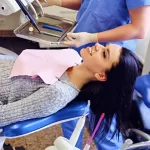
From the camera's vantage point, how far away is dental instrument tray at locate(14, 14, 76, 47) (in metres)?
1.35

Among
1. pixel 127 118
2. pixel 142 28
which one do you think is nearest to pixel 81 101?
pixel 127 118

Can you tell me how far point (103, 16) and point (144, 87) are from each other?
42 centimetres

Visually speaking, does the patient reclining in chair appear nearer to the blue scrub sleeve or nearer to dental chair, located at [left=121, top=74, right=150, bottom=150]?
dental chair, located at [left=121, top=74, right=150, bottom=150]

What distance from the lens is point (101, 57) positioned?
1.17 m

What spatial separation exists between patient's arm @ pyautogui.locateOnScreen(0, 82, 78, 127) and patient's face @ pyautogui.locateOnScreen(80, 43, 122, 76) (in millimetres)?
150

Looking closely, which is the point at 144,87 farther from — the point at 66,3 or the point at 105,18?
the point at 66,3

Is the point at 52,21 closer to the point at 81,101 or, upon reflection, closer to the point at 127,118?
the point at 81,101

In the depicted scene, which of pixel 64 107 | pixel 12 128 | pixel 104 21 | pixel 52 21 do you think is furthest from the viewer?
pixel 52 21

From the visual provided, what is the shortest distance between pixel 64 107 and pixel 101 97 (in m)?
0.15

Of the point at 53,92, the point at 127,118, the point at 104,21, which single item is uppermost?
the point at 104,21

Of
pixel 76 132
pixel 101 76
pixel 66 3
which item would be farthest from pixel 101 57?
pixel 66 3

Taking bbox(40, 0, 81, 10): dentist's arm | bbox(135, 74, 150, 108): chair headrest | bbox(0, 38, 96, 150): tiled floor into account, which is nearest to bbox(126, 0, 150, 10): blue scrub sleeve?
bbox(135, 74, 150, 108): chair headrest

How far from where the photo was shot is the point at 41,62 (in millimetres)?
1287

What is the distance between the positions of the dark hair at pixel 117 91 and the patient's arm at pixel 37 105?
0.36 ft
